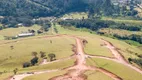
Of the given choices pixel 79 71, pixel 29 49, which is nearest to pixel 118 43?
pixel 29 49

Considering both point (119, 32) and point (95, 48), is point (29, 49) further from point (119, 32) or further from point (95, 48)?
point (119, 32)

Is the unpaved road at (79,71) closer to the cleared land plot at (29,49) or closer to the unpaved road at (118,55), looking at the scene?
the cleared land plot at (29,49)

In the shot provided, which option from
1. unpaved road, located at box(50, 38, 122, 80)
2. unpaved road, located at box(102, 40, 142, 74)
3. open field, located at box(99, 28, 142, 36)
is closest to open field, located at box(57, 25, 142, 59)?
unpaved road, located at box(102, 40, 142, 74)

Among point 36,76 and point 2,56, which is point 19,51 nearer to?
point 2,56

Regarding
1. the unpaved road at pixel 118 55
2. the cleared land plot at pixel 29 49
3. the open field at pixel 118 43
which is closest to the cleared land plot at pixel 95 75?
the unpaved road at pixel 118 55

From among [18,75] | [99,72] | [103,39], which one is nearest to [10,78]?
[18,75]

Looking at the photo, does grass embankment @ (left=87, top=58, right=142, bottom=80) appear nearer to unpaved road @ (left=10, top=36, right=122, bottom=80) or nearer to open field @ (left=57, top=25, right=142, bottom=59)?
unpaved road @ (left=10, top=36, right=122, bottom=80)
